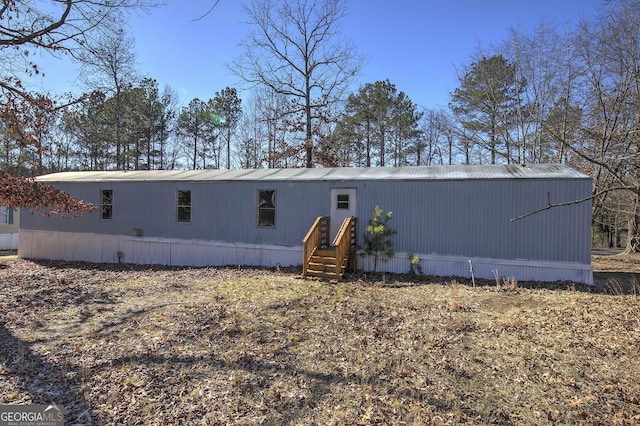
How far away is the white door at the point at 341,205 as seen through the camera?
9.92 meters

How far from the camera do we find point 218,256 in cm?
1139

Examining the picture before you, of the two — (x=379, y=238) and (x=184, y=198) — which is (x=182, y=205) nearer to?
(x=184, y=198)

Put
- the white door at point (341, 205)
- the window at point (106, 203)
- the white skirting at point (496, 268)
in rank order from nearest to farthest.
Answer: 1. the white skirting at point (496, 268)
2. the white door at point (341, 205)
3. the window at point (106, 203)

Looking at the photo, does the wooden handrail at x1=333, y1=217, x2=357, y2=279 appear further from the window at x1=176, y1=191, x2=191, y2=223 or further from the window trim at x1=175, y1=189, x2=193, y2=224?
the window at x1=176, y1=191, x2=191, y2=223

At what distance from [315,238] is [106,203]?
28.7ft

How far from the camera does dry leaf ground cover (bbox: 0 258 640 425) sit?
3.21m

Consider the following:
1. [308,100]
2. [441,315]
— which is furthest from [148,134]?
[441,315]

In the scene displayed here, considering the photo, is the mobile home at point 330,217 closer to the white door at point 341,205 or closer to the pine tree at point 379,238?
the white door at point 341,205

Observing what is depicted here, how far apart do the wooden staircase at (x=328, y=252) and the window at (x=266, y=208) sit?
5.93ft

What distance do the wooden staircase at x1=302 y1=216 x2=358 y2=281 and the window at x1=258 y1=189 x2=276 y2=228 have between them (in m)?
1.81

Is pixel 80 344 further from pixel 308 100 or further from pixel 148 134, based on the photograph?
pixel 148 134

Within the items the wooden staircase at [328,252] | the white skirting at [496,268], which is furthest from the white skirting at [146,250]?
the white skirting at [496,268]

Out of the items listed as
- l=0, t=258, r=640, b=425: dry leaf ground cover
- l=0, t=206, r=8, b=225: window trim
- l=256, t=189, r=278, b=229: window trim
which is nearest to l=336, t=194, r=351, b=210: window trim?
l=256, t=189, r=278, b=229: window trim

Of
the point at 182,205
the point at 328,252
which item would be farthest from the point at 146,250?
the point at 328,252
